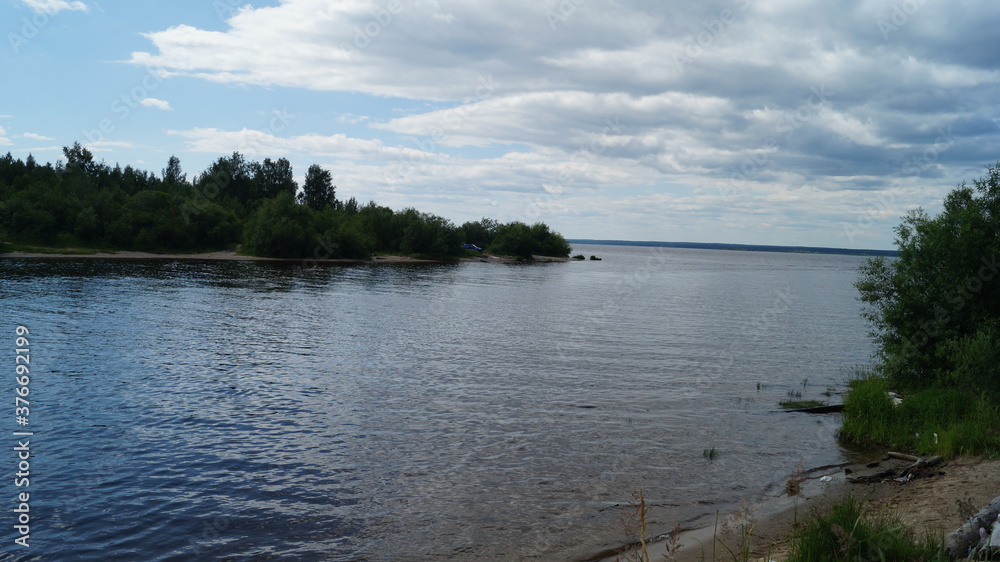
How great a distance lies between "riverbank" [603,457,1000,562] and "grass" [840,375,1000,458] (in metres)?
0.97

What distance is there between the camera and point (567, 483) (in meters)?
15.4

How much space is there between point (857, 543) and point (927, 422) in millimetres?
13076

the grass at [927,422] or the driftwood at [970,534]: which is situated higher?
the driftwood at [970,534]

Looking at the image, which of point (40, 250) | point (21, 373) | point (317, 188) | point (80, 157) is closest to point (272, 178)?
point (317, 188)

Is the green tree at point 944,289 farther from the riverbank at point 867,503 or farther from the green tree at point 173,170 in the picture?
the green tree at point 173,170

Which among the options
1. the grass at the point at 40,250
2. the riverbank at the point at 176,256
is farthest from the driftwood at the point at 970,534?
the grass at the point at 40,250

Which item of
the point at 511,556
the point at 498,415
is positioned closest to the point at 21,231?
the point at 498,415

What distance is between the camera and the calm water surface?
40.8ft

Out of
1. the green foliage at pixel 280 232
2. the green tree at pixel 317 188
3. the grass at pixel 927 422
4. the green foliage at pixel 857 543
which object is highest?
the green tree at pixel 317 188

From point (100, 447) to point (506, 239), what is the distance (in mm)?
172821

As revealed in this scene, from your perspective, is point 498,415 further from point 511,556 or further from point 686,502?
point 511,556

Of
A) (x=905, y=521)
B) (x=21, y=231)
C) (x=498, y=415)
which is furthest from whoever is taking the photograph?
(x=21, y=231)

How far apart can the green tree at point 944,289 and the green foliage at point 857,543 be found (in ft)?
49.1

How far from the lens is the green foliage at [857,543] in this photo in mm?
7797
